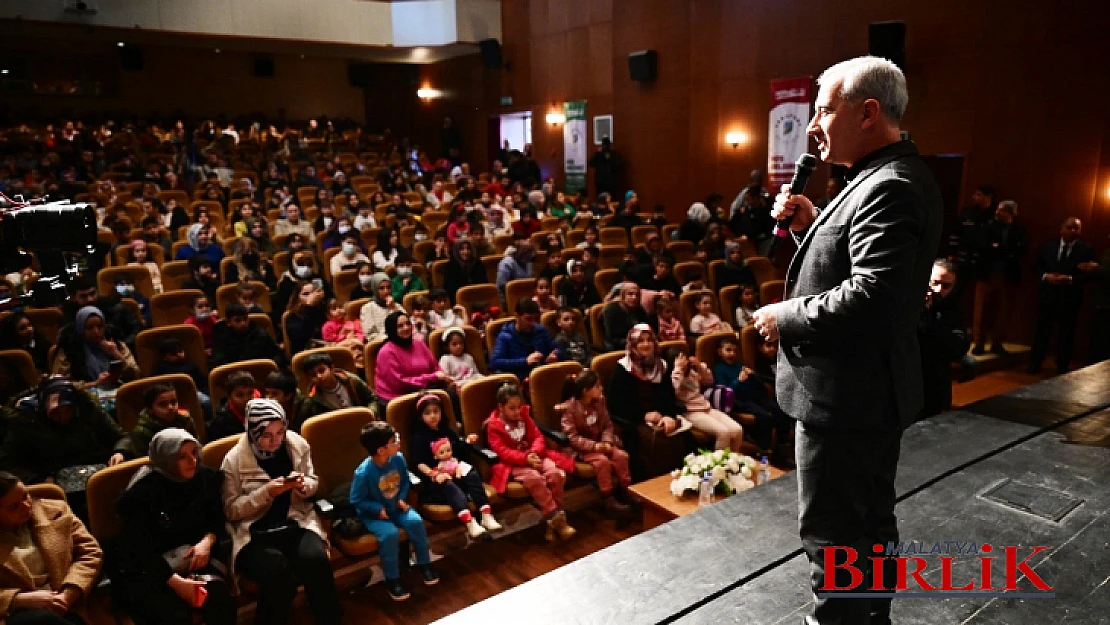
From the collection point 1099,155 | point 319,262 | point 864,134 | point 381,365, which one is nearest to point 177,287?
point 319,262

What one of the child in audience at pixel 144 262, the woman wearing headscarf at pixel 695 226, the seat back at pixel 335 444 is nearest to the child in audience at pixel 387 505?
the seat back at pixel 335 444

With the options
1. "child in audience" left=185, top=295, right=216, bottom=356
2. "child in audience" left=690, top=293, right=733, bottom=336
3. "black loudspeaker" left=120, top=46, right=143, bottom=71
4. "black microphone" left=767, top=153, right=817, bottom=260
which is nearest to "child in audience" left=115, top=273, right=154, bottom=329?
"child in audience" left=185, top=295, right=216, bottom=356

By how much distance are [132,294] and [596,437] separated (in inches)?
134

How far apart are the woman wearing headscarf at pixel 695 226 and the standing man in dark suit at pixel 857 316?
20.0 feet

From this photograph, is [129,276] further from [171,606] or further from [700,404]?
[700,404]

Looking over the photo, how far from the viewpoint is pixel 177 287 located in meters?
5.42

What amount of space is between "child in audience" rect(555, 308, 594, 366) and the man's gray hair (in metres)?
3.40

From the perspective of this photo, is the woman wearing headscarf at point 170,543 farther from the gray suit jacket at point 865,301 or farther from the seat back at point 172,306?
the seat back at point 172,306

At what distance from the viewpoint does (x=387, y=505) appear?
2865 mm

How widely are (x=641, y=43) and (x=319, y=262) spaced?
16.7ft

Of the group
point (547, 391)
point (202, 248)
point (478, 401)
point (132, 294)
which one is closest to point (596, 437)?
point (547, 391)

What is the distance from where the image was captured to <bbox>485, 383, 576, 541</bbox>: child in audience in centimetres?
320

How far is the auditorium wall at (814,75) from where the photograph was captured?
18.0ft

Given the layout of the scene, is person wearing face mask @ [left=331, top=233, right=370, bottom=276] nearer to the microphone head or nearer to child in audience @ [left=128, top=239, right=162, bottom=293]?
child in audience @ [left=128, top=239, right=162, bottom=293]
